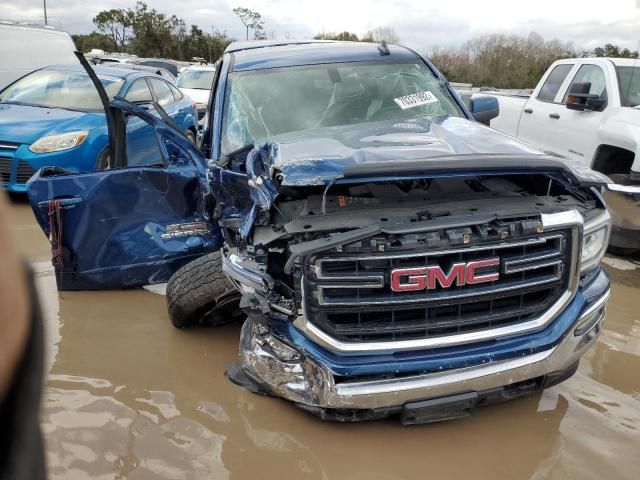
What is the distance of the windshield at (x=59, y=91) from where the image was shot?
24.4ft

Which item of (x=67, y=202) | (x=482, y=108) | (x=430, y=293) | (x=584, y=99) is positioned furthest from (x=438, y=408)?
(x=584, y=99)

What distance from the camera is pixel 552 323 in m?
2.68

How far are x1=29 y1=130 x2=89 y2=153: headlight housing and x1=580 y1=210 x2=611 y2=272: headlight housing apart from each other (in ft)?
18.5

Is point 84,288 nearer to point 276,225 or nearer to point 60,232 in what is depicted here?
point 60,232

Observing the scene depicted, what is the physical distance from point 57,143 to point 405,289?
216 inches

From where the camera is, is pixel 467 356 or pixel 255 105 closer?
pixel 467 356

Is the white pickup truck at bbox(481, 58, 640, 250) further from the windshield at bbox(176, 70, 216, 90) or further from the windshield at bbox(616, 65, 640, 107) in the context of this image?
the windshield at bbox(176, 70, 216, 90)

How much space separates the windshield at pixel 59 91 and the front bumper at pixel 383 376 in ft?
18.8

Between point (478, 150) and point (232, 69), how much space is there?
216 cm

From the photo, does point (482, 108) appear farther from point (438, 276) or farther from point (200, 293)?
point (200, 293)

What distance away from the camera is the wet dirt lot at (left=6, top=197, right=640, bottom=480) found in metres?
2.62

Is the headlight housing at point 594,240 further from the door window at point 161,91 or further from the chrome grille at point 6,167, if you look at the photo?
the door window at point 161,91

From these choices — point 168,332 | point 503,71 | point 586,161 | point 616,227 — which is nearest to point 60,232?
point 168,332

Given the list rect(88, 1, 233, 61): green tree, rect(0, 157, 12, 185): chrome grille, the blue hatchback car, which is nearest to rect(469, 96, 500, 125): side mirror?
the blue hatchback car
